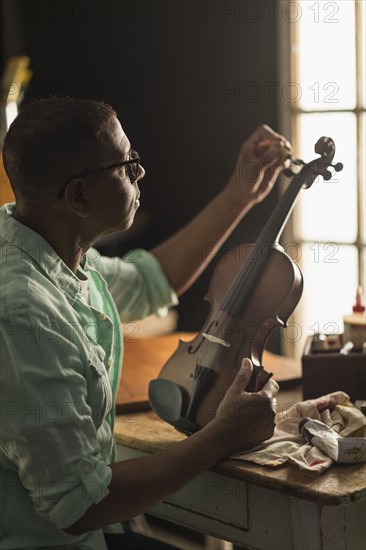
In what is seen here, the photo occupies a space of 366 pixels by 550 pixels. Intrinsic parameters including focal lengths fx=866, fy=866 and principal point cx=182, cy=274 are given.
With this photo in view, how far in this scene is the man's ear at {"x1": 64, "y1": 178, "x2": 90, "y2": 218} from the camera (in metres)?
1.28

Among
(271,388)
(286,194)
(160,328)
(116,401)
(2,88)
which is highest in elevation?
(2,88)

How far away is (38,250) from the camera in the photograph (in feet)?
4.25

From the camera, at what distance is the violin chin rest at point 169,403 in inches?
57.3

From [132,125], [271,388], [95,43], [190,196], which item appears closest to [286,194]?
[271,388]

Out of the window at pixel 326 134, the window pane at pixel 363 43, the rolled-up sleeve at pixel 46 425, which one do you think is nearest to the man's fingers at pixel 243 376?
the rolled-up sleeve at pixel 46 425

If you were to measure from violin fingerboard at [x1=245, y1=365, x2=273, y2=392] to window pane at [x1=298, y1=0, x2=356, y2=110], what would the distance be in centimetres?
113

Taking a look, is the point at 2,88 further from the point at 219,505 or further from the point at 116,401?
the point at 219,505

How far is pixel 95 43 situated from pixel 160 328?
3.21ft

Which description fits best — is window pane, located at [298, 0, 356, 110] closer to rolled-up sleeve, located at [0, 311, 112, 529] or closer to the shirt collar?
the shirt collar

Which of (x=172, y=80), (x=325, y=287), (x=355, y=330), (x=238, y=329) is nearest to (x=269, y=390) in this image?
(x=238, y=329)

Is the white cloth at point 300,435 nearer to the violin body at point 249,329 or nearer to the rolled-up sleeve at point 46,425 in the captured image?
the violin body at point 249,329

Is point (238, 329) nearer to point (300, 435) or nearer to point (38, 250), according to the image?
point (300, 435)

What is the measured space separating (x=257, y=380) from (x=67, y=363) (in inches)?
12.7

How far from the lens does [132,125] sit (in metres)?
2.83
